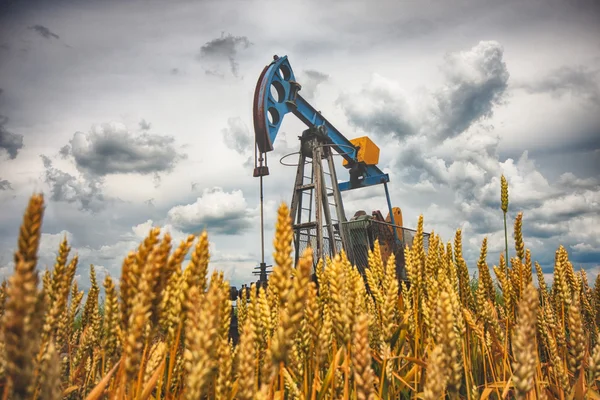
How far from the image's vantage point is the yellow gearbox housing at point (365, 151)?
1466cm

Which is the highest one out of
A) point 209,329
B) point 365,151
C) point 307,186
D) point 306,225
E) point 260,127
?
point 365,151

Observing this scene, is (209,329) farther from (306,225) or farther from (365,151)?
(365,151)

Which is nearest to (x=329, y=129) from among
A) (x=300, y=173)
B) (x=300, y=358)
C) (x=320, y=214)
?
(x=300, y=173)

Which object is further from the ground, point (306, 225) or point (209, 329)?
point (306, 225)

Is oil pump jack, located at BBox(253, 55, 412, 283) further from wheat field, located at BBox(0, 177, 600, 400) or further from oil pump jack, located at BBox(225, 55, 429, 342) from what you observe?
wheat field, located at BBox(0, 177, 600, 400)

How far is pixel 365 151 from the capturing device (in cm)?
1473

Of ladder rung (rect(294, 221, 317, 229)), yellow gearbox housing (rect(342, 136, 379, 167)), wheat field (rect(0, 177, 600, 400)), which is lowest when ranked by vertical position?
wheat field (rect(0, 177, 600, 400))

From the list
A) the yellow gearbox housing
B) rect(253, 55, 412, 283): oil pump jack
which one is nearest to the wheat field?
rect(253, 55, 412, 283): oil pump jack

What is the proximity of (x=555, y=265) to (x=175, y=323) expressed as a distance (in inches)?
87.8

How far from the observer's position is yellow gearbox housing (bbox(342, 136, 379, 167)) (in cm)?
1466

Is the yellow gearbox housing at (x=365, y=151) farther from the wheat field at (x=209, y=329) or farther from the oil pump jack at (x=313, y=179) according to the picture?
the wheat field at (x=209, y=329)

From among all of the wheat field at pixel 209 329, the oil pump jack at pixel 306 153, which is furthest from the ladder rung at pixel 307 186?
the wheat field at pixel 209 329

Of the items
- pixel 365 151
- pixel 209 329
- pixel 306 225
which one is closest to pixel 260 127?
pixel 306 225

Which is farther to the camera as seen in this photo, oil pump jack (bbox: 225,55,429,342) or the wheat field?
oil pump jack (bbox: 225,55,429,342)
